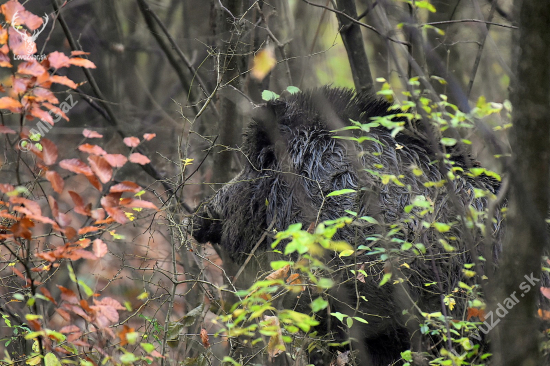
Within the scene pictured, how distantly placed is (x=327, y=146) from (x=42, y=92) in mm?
2297

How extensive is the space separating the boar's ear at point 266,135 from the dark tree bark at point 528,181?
2454 mm

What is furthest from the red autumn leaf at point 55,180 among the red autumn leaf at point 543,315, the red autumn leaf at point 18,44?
the red autumn leaf at point 543,315

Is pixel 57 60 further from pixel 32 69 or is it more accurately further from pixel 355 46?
pixel 355 46

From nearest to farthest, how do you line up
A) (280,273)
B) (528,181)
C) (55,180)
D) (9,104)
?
1. (528,181)
2. (9,104)
3. (55,180)
4. (280,273)

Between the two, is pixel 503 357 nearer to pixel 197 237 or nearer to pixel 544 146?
pixel 544 146

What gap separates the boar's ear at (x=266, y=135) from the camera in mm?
4398

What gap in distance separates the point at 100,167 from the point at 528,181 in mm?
1895

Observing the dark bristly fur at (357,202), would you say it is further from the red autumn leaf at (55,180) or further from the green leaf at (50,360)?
the green leaf at (50,360)

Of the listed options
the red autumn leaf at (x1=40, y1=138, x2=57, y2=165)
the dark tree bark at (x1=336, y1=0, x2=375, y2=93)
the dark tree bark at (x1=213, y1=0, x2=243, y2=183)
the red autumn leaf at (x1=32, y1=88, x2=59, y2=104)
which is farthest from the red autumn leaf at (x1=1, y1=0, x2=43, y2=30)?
the dark tree bark at (x1=336, y1=0, x2=375, y2=93)

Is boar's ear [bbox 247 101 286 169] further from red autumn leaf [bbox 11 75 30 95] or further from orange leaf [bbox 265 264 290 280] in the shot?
red autumn leaf [bbox 11 75 30 95]

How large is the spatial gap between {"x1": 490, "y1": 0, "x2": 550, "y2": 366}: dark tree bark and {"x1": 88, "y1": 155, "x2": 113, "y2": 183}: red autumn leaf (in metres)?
1.79

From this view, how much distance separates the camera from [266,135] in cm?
445

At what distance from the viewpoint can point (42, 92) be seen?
250 centimetres

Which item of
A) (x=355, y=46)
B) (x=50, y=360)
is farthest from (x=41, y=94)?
(x=355, y=46)
